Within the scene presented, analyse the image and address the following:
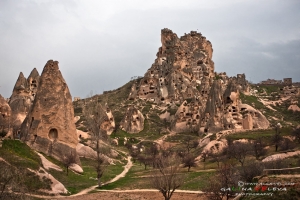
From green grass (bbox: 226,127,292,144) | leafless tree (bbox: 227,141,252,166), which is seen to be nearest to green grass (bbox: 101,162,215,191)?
leafless tree (bbox: 227,141,252,166)

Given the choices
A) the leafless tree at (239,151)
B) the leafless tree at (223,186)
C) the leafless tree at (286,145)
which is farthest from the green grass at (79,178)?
the leafless tree at (286,145)

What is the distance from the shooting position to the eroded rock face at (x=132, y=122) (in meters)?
69.4

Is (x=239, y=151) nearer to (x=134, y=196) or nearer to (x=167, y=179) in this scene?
(x=134, y=196)

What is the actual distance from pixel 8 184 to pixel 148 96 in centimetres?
7618

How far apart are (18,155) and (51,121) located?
888 cm

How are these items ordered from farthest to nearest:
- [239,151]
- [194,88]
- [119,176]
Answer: [194,88] → [119,176] → [239,151]

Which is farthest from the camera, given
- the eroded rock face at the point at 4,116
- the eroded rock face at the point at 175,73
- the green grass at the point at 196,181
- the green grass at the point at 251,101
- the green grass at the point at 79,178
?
the green grass at the point at 251,101

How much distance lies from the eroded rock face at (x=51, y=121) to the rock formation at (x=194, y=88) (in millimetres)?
30147

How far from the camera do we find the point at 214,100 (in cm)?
6131

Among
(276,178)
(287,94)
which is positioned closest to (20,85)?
(276,178)

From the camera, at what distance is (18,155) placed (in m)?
25.6

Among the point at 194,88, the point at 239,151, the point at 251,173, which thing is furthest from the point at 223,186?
the point at 194,88

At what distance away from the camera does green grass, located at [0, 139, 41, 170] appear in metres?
23.9

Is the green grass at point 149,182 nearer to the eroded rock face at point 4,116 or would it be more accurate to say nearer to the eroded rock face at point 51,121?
the eroded rock face at point 51,121
